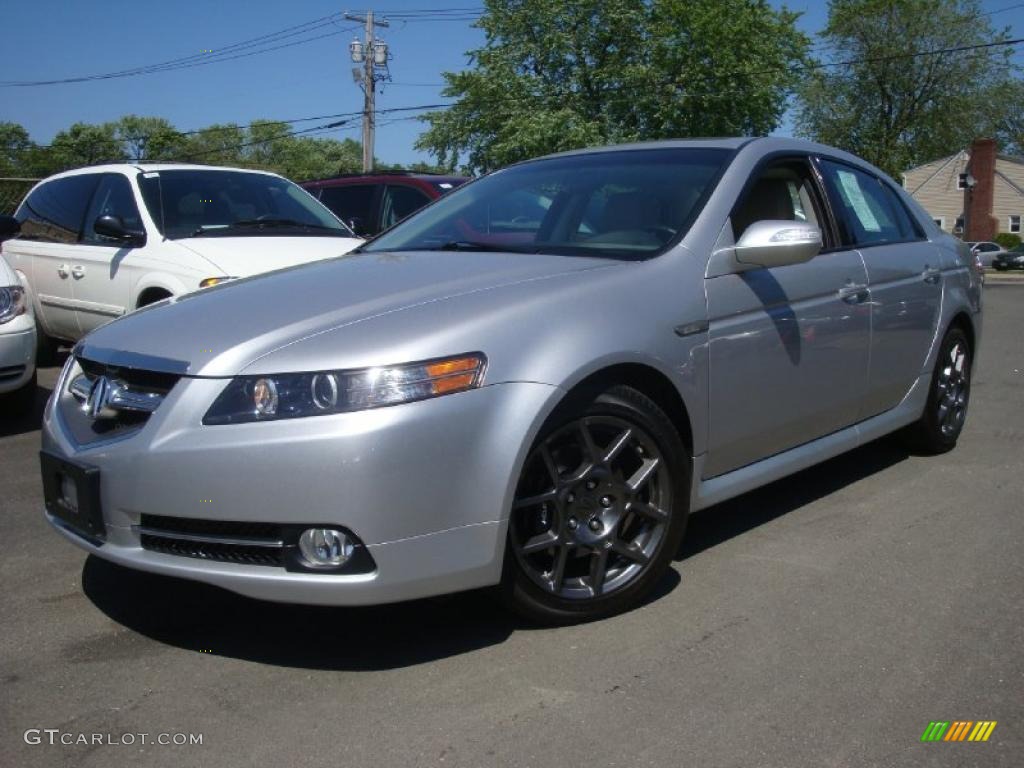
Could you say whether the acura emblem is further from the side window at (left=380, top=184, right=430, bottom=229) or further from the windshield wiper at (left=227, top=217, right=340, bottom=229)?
the side window at (left=380, top=184, right=430, bottom=229)

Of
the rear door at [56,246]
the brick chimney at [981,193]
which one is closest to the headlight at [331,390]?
the rear door at [56,246]

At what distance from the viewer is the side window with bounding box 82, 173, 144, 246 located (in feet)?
23.6

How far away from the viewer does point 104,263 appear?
717cm

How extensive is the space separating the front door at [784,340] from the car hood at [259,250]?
10.4 feet

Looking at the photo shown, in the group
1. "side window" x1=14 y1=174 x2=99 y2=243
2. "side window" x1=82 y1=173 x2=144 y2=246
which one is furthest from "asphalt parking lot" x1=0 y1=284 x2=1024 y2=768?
"side window" x1=14 y1=174 x2=99 y2=243

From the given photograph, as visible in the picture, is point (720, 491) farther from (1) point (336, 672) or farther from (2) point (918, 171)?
(2) point (918, 171)

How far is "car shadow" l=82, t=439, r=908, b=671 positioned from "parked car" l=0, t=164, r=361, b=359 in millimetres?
3093

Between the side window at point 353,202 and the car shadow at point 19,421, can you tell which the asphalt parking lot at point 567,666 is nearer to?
the car shadow at point 19,421

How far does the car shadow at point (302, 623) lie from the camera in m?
3.09

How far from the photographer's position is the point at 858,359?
4367 millimetres

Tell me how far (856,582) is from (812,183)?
1817 millimetres

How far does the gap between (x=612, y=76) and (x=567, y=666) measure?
38.6m

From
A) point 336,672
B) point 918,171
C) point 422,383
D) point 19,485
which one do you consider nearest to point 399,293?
point 422,383

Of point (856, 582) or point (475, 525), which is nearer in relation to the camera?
point (475, 525)
